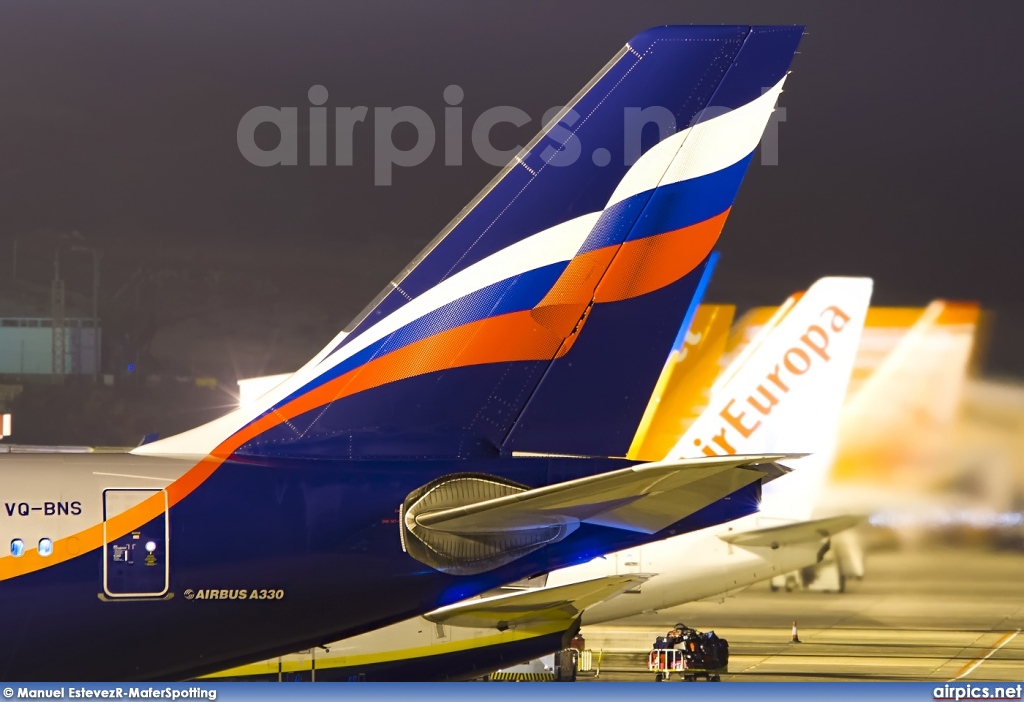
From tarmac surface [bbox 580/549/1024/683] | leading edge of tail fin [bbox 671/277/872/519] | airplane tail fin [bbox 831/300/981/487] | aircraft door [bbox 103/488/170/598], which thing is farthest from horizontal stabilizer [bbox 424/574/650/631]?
airplane tail fin [bbox 831/300/981/487]

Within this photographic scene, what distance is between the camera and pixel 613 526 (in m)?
7.79

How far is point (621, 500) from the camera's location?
7371mm

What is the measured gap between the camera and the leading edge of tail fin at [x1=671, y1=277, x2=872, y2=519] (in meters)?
20.8

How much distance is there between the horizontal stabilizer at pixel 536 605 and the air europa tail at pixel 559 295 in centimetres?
120

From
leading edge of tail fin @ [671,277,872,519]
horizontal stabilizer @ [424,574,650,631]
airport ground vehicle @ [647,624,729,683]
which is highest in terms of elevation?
leading edge of tail fin @ [671,277,872,519]

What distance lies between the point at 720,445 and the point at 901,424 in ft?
21.3

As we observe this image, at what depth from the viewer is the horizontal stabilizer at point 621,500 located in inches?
267

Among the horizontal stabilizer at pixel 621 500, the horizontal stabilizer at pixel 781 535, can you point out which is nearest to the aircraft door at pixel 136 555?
the horizontal stabilizer at pixel 621 500

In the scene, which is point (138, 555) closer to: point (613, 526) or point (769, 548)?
point (613, 526)

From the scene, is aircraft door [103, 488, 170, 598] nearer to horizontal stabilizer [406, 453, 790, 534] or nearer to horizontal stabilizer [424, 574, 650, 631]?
horizontal stabilizer [406, 453, 790, 534]

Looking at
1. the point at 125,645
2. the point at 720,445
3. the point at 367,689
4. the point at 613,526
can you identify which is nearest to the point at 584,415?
the point at 613,526

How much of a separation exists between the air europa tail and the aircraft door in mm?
748

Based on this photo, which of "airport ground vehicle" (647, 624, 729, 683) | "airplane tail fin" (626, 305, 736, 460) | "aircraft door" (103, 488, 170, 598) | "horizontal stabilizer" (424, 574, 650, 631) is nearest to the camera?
"aircraft door" (103, 488, 170, 598)

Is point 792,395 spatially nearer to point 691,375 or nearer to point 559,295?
point 691,375
